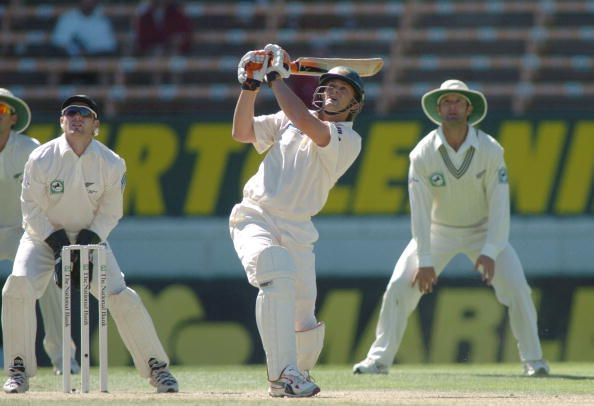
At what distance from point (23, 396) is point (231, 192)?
6.11 m

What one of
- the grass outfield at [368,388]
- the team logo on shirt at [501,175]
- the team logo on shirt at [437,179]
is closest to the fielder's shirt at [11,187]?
the grass outfield at [368,388]

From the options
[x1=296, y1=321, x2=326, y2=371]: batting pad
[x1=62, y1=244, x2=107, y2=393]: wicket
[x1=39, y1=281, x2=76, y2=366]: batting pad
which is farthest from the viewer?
[x1=39, y1=281, x2=76, y2=366]: batting pad

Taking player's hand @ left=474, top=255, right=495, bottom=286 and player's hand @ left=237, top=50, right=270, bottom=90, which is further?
player's hand @ left=474, top=255, right=495, bottom=286

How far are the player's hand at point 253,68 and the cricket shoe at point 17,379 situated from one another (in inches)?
78.6

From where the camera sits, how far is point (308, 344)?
25.3 ft

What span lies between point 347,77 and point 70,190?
67.0 inches

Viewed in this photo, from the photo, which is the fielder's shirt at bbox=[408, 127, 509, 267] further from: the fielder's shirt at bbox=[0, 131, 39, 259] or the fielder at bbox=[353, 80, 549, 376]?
the fielder's shirt at bbox=[0, 131, 39, 259]

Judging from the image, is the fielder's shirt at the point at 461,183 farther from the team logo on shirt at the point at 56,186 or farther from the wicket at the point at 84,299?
the wicket at the point at 84,299

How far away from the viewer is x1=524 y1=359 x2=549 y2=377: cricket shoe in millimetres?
9867

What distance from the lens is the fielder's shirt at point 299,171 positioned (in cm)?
750

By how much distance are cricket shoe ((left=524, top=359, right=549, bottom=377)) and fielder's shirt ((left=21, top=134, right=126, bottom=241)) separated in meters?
3.20

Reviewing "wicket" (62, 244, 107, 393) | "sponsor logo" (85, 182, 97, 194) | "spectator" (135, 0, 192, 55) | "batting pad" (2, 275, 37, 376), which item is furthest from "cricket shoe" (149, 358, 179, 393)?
"spectator" (135, 0, 192, 55)

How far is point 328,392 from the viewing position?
317 inches

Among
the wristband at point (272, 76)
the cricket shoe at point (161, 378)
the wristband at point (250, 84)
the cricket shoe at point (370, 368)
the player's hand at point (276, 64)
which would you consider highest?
the player's hand at point (276, 64)
